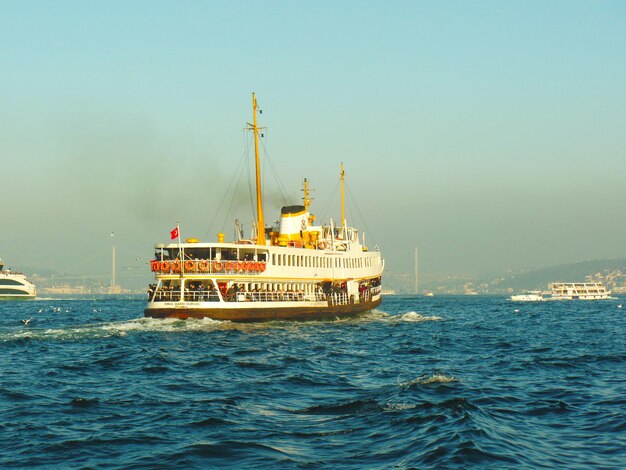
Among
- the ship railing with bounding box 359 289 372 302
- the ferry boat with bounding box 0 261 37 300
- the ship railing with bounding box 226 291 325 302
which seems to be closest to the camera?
the ship railing with bounding box 226 291 325 302

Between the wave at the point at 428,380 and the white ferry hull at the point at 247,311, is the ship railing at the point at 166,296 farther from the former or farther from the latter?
the wave at the point at 428,380

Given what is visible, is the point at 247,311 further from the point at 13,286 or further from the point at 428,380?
the point at 13,286

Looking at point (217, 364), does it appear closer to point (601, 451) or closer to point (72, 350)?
point (72, 350)

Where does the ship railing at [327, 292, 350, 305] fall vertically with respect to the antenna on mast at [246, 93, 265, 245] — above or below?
below

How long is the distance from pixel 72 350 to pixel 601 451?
28.0 meters

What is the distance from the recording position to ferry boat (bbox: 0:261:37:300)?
147 meters

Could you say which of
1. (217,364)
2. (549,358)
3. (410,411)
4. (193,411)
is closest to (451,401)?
(410,411)

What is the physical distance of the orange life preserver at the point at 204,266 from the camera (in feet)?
177

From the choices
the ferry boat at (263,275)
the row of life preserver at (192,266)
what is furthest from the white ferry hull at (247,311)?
the row of life preserver at (192,266)

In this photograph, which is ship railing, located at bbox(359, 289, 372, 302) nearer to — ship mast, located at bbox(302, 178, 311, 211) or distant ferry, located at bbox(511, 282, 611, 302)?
ship mast, located at bbox(302, 178, 311, 211)

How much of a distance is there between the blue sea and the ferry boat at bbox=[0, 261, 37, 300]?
367 ft

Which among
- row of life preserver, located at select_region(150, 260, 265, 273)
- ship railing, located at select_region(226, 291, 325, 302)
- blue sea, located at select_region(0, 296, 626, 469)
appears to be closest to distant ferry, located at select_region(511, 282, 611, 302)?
ship railing, located at select_region(226, 291, 325, 302)

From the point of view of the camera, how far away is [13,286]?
149 meters

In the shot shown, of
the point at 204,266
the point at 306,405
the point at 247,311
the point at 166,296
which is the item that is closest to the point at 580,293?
the point at 247,311
